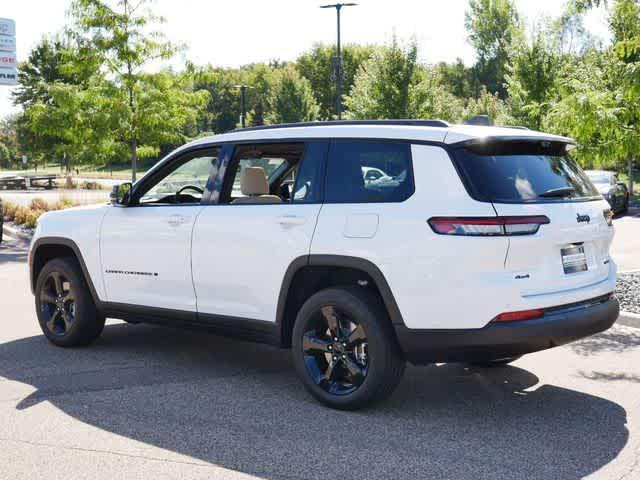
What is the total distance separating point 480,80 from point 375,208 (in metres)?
89.5

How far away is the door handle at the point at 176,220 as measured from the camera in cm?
615

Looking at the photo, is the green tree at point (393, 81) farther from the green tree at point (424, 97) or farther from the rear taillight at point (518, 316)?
the rear taillight at point (518, 316)

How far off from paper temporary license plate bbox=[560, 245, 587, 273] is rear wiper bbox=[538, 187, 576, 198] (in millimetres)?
334

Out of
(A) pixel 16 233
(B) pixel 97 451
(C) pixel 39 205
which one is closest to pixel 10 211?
(C) pixel 39 205

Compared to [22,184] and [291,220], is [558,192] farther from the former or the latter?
[22,184]

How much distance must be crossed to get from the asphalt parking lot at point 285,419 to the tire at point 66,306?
0.43 ft

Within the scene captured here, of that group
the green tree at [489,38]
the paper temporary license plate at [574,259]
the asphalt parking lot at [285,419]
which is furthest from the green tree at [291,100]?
the paper temporary license plate at [574,259]

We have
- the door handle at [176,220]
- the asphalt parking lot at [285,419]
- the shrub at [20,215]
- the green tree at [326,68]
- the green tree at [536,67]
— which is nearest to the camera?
the asphalt parking lot at [285,419]

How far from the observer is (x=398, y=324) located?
16.3ft

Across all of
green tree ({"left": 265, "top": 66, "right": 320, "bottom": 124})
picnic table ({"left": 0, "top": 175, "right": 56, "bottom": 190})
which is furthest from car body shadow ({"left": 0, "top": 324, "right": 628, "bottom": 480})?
green tree ({"left": 265, "top": 66, "right": 320, "bottom": 124})

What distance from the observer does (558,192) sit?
513 cm

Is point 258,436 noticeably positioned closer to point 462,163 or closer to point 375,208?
point 375,208

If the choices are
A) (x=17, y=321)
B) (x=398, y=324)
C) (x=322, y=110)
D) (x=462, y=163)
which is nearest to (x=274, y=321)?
(x=398, y=324)

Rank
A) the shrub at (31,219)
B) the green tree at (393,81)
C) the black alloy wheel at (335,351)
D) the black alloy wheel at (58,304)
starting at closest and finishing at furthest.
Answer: the black alloy wheel at (335,351), the black alloy wheel at (58,304), the shrub at (31,219), the green tree at (393,81)
